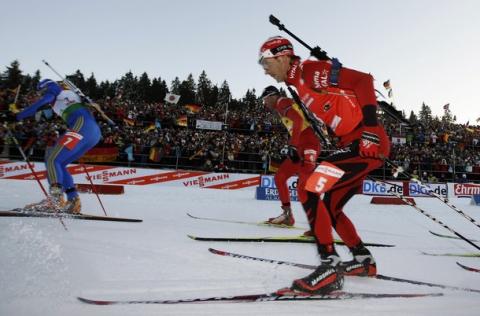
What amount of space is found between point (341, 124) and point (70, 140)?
4.38m

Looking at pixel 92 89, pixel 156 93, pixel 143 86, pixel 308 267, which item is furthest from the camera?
pixel 143 86

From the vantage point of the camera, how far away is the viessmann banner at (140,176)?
14.4 m

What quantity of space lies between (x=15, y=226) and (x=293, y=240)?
3288 mm

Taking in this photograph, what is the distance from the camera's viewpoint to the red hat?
3170 millimetres

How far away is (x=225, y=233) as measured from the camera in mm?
5086

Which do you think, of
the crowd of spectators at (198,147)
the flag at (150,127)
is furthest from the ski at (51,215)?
the flag at (150,127)

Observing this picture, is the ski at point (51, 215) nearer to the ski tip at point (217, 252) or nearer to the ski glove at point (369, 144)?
the ski tip at point (217, 252)

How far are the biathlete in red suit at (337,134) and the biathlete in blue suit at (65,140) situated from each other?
384 centimetres

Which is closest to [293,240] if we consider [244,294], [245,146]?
[244,294]

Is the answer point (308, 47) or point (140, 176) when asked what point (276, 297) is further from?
point (140, 176)

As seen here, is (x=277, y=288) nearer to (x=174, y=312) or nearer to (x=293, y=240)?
(x=174, y=312)

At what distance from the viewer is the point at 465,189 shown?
17.6 metres

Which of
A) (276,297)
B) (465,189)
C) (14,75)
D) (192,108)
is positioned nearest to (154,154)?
(192,108)

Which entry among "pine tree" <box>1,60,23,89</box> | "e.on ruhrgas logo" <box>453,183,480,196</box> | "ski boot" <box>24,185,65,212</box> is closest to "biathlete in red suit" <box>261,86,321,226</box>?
"ski boot" <box>24,185,65,212</box>
